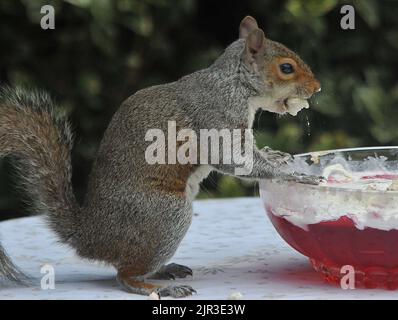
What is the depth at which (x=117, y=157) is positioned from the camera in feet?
6.44

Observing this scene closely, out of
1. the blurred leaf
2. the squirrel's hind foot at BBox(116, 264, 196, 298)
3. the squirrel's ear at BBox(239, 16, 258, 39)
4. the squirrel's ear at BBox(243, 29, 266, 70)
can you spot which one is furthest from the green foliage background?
Answer: the squirrel's hind foot at BBox(116, 264, 196, 298)

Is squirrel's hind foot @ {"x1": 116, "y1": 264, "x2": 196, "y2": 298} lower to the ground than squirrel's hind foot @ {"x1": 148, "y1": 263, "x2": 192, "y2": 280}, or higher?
lower

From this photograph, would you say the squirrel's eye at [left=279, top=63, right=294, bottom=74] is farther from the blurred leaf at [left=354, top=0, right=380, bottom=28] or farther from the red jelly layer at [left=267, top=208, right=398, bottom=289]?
the blurred leaf at [left=354, top=0, right=380, bottom=28]

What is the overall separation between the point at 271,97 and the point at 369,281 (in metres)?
0.43

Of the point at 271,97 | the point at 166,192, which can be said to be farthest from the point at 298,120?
the point at 166,192

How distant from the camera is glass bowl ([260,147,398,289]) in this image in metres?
1.78

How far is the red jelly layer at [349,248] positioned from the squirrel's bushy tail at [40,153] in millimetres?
390

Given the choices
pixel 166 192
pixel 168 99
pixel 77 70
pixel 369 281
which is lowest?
pixel 369 281

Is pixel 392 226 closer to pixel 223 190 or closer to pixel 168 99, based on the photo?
pixel 168 99

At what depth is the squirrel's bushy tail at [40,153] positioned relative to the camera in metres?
2.03

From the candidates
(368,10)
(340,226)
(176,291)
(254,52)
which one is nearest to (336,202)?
(340,226)

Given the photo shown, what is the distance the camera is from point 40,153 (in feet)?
6.72

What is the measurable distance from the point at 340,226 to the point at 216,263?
0.40m

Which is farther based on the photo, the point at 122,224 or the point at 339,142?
the point at 339,142
